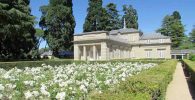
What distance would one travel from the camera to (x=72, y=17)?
5069 centimetres

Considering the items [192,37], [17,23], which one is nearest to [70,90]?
[17,23]

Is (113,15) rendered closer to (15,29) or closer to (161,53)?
(161,53)

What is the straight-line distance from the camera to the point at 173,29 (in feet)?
241

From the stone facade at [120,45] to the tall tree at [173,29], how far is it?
17590mm

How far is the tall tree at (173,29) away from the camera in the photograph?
73.1 m

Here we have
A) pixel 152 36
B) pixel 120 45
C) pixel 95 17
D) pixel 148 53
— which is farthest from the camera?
pixel 95 17

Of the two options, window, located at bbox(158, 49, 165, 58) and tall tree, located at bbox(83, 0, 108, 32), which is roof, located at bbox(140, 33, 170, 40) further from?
tall tree, located at bbox(83, 0, 108, 32)

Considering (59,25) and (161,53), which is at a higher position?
(59,25)

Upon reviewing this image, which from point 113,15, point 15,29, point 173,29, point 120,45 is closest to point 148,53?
point 120,45

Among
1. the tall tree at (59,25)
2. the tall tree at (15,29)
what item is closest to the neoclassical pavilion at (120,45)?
the tall tree at (59,25)

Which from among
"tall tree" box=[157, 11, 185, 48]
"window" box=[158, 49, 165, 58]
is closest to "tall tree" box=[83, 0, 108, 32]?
"window" box=[158, 49, 165, 58]

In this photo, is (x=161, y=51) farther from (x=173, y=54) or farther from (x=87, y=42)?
(x=87, y=42)

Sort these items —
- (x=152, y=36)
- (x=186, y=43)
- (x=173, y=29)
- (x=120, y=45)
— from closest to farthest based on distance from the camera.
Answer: (x=120, y=45) → (x=152, y=36) → (x=186, y=43) → (x=173, y=29)

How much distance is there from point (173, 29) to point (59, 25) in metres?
35.8
